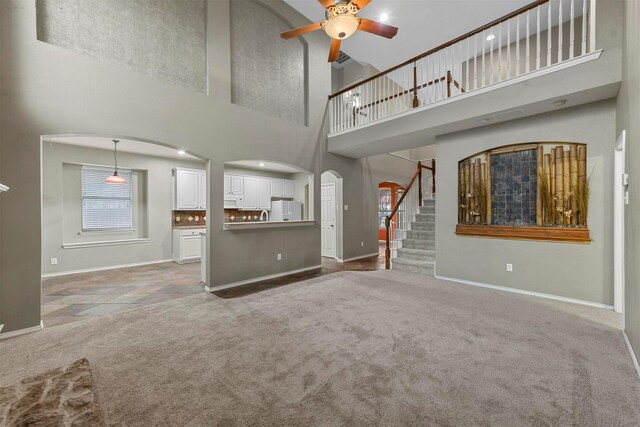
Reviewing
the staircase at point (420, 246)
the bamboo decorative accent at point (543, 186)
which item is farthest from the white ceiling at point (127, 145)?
the bamboo decorative accent at point (543, 186)

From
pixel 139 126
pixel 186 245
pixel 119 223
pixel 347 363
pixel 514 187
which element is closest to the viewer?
pixel 347 363

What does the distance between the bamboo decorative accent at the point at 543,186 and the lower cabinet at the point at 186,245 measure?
6.10m

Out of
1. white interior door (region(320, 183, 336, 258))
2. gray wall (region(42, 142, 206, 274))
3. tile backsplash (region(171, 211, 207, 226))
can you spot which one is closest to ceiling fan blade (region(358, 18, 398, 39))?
white interior door (region(320, 183, 336, 258))

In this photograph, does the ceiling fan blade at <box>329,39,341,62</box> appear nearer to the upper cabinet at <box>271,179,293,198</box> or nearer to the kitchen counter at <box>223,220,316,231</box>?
the kitchen counter at <box>223,220,316,231</box>

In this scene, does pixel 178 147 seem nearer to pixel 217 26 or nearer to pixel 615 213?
pixel 217 26

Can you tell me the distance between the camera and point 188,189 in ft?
22.3

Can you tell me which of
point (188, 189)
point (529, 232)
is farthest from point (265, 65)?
point (529, 232)

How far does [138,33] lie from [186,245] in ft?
14.6

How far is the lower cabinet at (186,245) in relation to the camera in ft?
21.2

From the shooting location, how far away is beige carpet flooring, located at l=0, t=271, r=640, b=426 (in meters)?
1.63

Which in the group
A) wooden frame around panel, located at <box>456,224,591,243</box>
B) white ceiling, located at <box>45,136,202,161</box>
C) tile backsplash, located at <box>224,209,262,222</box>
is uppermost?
white ceiling, located at <box>45,136,202,161</box>

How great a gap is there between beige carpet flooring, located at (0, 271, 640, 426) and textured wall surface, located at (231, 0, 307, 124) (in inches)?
151

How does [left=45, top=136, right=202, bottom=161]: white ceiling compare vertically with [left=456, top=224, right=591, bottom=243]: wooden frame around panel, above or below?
above

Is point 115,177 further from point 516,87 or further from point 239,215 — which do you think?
point 516,87
